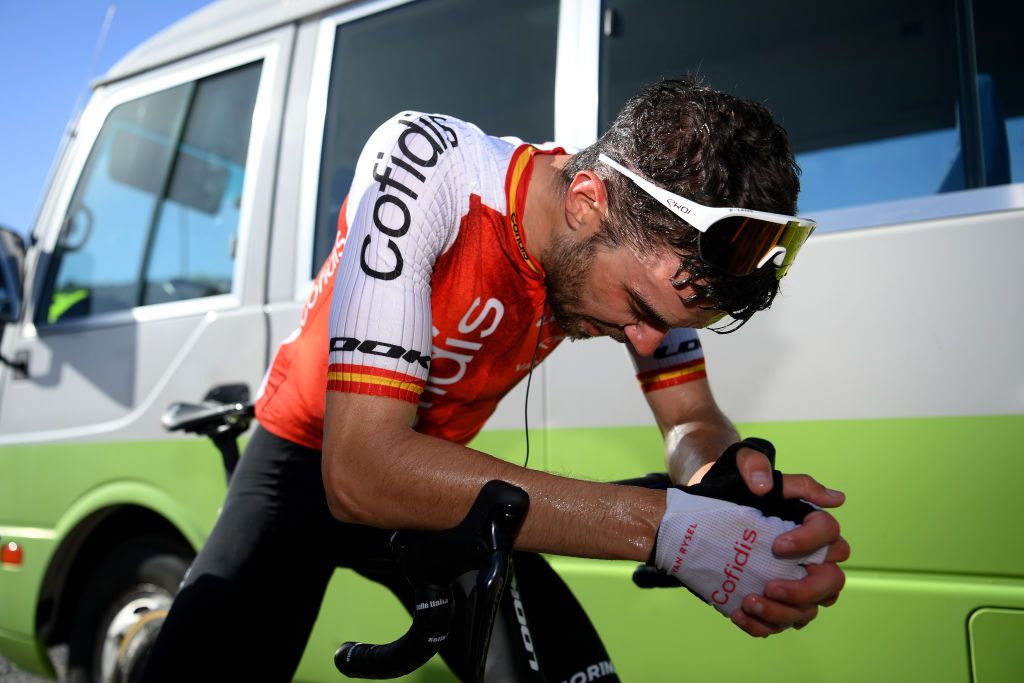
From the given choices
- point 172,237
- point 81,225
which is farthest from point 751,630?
point 81,225

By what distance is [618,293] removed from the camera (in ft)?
5.08

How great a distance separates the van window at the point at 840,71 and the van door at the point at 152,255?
4.31 feet

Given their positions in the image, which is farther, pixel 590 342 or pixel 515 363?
pixel 590 342

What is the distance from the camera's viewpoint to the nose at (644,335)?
157 cm

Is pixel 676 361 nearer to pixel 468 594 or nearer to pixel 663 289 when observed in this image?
pixel 663 289

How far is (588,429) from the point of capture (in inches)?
93.1

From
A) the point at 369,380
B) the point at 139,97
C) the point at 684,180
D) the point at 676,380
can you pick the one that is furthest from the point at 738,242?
the point at 139,97

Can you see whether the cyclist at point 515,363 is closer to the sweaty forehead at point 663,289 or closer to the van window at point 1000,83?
the sweaty forehead at point 663,289

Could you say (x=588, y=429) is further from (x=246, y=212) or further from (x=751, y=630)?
(x=246, y=212)

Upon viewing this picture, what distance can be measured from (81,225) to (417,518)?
285 centimetres

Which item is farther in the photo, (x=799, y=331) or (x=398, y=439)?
(x=799, y=331)

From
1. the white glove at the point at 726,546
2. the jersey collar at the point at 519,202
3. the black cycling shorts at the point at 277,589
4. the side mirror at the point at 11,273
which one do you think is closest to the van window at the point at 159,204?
the side mirror at the point at 11,273

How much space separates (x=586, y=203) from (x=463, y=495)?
603mm

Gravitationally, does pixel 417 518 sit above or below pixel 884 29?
below
